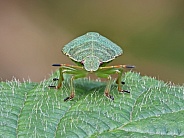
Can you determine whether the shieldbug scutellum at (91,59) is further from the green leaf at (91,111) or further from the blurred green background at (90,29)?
the blurred green background at (90,29)

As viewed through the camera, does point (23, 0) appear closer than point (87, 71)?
No

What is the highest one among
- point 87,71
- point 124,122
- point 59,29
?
point 59,29

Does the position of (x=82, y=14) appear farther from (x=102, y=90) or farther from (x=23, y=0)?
(x=102, y=90)

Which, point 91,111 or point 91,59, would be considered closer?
point 91,111

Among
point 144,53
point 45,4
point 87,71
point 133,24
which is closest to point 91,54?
point 87,71

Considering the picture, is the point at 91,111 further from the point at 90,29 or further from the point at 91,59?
the point at 90,29

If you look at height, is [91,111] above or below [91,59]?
below

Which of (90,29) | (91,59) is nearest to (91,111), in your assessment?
(91,59)

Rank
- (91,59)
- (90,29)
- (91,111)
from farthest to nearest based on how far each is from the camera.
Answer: (90,29) < (91,59) < (91,111)
